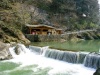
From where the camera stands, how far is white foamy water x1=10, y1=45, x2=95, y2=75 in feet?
51.3

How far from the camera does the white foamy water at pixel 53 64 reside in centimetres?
1563

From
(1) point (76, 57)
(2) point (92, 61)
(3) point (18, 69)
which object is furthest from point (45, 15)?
(3) point (18, 69)

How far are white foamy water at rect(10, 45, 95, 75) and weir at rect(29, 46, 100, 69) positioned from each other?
0.48 metres

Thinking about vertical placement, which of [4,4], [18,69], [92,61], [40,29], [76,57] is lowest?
[18,69]

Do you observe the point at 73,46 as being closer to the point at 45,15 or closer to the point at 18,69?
the point at 18,69

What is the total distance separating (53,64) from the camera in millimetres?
18359

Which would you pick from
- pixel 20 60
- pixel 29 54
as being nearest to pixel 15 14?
pixel 29 54

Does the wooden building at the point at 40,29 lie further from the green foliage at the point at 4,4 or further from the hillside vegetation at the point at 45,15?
the green foliage at the point at 4,4

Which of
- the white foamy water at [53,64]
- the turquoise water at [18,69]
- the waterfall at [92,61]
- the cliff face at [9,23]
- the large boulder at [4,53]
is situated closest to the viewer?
the turquoise water at [18,69]

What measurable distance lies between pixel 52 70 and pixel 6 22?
14.7m

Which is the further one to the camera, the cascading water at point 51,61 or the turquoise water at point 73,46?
the turquoise water at point 73,46

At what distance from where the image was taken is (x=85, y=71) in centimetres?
1592

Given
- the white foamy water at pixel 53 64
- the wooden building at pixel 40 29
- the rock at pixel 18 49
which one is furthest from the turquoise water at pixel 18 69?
the wooden building at pixel 40 29

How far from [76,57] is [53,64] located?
6.87 feet
